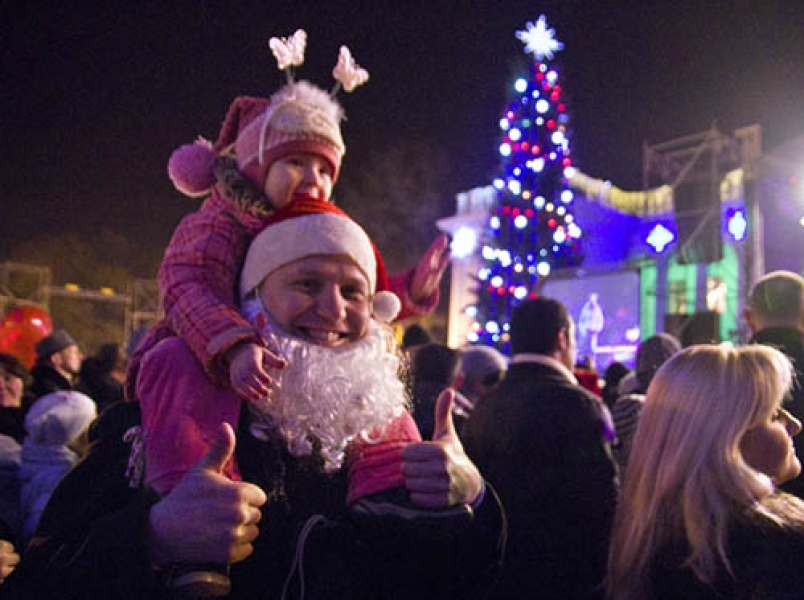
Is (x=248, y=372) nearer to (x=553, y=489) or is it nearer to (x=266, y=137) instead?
(x=266, y=137)

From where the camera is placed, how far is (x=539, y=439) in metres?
2.98

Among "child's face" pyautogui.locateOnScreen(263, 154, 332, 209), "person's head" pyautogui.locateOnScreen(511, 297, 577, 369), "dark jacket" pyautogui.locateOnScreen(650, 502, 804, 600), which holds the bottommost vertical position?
"dark jacket" pyautogui.locateOnScreen(650, 502, 804, 600)

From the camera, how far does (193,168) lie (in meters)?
2.08

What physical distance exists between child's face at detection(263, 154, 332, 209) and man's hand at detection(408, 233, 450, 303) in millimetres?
369

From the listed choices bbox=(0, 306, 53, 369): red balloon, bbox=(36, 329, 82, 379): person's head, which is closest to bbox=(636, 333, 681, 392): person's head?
bbox=(36, 329, 82, 379): person's head

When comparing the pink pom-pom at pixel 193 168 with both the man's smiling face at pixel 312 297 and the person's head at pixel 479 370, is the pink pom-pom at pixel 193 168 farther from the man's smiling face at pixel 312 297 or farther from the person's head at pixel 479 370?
the person's head at pixel 479 370

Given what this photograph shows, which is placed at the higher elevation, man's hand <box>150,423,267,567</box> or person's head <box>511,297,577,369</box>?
person's head <box>511,297,577,369</box>

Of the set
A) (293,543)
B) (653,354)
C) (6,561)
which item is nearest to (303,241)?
(293,543)

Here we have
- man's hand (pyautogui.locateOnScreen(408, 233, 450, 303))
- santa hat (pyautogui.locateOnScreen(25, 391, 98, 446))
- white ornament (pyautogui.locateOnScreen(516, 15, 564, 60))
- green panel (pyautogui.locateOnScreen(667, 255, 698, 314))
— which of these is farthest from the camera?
green panel (pyautogui.locateOnScreen(667, 255, 698, 314))

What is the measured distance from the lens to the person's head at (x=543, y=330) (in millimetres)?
3359

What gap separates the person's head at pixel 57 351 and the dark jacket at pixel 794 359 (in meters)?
4.97

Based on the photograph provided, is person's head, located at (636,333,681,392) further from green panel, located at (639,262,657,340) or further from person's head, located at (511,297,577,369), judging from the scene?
green panel, located at (639,262,657,340)

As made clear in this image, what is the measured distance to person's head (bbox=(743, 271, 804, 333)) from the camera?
129 inches

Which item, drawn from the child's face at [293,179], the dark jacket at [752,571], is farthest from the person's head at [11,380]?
the dark jacket at [752,571]
